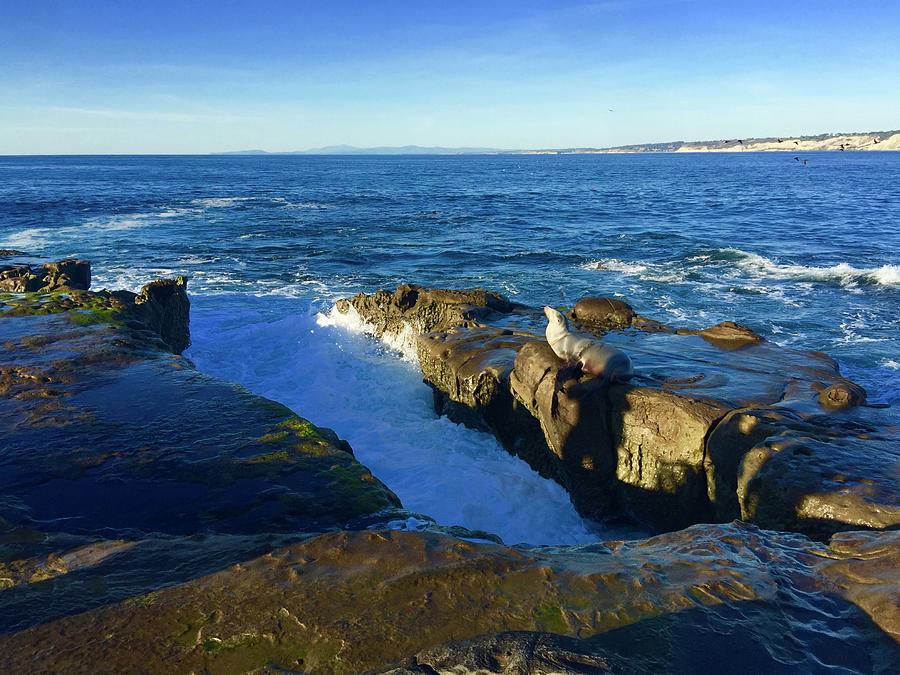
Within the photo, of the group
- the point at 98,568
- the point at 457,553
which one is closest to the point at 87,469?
the point at 98,568

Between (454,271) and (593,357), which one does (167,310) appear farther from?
(454,271)

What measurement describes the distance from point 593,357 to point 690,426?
171 cm

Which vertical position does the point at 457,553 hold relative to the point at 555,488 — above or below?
above

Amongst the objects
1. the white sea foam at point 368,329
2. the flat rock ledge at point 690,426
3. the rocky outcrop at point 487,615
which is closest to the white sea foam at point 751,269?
the white sea foam at point 368,329

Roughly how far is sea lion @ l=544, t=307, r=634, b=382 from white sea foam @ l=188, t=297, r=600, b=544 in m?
1.97

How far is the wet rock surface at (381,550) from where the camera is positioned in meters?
3.61

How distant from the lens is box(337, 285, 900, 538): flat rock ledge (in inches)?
248

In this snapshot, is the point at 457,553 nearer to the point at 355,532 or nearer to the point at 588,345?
the point at 355,532

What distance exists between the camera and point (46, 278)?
16.1 metres

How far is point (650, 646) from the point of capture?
355 cm

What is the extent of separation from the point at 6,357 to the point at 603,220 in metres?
37.4

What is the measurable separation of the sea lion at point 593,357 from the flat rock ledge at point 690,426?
20cm

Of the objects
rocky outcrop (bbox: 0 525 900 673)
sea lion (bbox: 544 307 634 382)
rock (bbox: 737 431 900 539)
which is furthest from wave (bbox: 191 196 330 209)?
rocky outcrop (bbox: 0 525 900 673)

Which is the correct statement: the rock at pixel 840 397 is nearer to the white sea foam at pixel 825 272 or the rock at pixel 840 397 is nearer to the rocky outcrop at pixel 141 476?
the rocky outcrop at pixel 141 476
